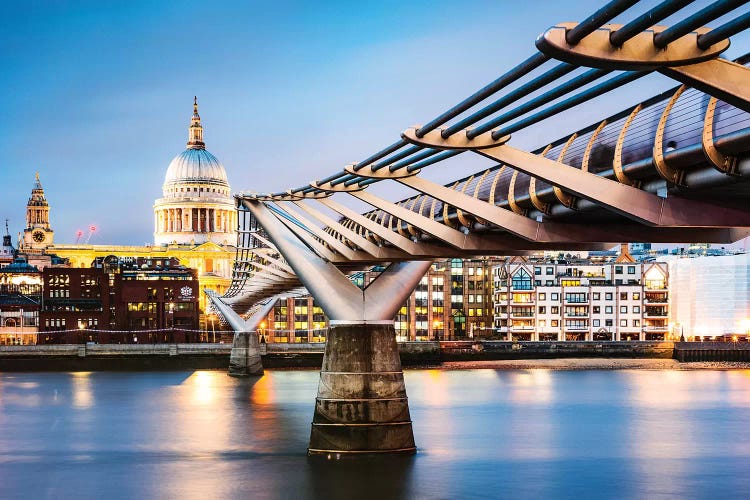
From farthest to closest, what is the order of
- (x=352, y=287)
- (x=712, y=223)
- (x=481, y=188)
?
1. (x=352, y=287)
2. (x=481, y=188)
3. (x=712, y=223)

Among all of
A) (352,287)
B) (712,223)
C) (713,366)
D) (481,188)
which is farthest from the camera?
(713,366)

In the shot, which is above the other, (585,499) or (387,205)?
(387,205)

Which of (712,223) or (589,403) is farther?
(589,403)

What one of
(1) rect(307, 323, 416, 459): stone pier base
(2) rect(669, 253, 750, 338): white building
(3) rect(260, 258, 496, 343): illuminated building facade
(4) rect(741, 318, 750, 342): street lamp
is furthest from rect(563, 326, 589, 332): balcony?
(1) rect(307, 323, 416, 459): stone pier base

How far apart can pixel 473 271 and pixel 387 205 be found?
4182 inches

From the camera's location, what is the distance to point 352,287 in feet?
107

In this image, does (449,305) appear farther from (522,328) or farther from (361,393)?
(361,393)

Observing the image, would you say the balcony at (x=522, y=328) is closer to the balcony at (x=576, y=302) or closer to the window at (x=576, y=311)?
the window at (x=576, y=311)

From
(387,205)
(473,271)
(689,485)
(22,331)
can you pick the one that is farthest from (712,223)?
(22,331)

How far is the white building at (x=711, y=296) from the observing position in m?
113

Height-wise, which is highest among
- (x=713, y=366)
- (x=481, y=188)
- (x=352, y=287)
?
(x=481, y=188)

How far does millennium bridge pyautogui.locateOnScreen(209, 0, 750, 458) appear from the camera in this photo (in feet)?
35.1

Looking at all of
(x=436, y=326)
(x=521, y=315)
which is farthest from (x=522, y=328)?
(x=436, y=326)

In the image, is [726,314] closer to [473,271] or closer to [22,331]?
[473,271]
